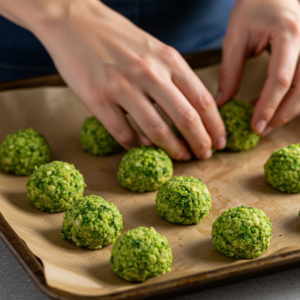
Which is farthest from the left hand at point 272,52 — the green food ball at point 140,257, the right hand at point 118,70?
the green food ball at point 140,257

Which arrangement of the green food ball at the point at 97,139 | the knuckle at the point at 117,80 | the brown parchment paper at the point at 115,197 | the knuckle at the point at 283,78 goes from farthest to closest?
the green food ball at the point at 97,139 < the knuckle at the point at 283,78 < the knuckle at the point at 117,80 < the brown parchment paper at the point at 115,197

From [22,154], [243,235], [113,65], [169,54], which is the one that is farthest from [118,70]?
[243,235]

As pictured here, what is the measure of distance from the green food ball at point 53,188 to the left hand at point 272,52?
45.1 inches

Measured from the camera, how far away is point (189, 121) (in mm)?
2414

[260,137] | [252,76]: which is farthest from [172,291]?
[252,76]

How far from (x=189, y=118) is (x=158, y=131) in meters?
0.18

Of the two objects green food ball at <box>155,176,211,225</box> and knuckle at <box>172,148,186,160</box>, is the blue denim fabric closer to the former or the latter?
knuckle at <box>172,148,186,160</box>

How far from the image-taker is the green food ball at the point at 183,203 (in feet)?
6.93

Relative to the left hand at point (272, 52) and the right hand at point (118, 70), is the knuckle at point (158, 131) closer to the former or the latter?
the right hand at point (118, 70)

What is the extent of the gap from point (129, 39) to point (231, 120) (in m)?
0.84

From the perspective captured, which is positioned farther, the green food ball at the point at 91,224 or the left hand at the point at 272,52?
the left hand at the point at 272,52

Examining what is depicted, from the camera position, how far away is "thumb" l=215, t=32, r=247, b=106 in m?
2.79

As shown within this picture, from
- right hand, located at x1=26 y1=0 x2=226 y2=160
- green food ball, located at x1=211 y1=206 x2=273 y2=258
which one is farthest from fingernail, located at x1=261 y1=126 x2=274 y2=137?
green food ball, located at x1=211 y1=206 x2=273 y2=258

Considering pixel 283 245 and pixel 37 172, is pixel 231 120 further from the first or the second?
pixel 37 172
